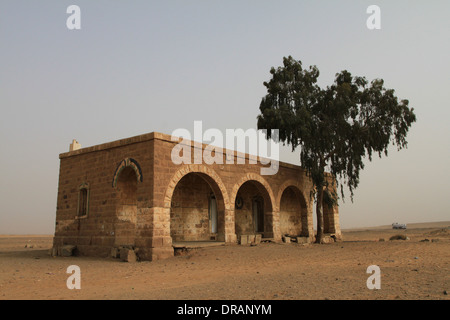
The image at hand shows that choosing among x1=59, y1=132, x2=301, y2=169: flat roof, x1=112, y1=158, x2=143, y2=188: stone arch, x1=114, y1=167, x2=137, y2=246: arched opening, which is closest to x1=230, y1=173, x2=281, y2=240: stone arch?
x1=59, y1=132, x2=301, y2=169: flat roof

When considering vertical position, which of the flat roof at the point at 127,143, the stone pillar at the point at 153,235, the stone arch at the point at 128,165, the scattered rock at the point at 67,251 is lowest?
the scattered rock at the point at 67,251

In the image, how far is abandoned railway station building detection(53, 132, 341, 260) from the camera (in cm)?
1199

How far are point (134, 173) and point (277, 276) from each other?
24.3ft

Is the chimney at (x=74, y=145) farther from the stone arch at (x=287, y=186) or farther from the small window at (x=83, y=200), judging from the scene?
the stone arch at (x=287, y=186)

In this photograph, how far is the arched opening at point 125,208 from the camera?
12.9m

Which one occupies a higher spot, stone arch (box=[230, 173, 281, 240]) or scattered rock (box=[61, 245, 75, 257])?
stone arch (box=[230, 173, 281, 240])

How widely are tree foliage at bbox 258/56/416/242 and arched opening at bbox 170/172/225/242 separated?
14.3 feet

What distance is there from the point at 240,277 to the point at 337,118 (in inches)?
463

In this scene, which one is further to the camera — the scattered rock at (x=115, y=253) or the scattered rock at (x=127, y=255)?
the scattered rock at (x=115, y=253)

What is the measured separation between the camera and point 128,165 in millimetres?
12750

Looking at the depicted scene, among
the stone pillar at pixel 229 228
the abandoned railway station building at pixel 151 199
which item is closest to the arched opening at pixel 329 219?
the abandoned railway station building at pixel 151 199

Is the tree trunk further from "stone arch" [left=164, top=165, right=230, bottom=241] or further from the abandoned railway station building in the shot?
Result: "stone arch" [left=164, top=165, right=230, bottom=241]

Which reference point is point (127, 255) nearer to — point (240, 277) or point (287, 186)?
point (240, 277)

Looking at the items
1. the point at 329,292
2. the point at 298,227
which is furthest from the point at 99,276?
the point at 298,227
